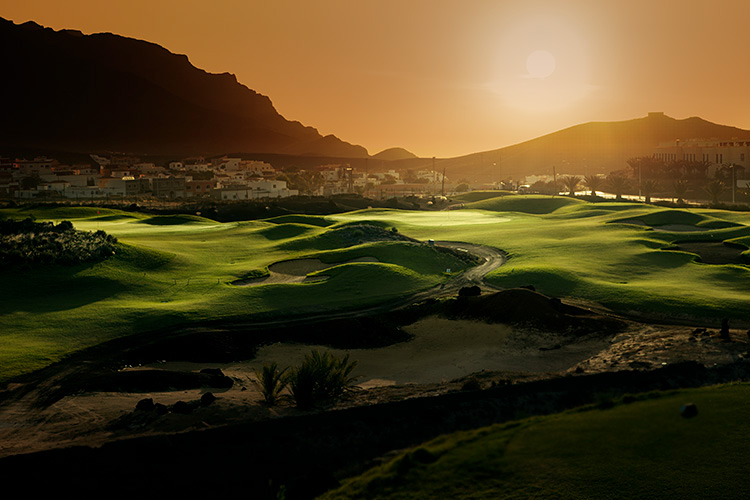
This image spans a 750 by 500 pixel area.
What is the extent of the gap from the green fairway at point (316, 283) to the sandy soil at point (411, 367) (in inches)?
175

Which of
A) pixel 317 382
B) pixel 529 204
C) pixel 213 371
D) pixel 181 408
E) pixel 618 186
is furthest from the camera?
pixel 618 186

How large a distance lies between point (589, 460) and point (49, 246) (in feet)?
117

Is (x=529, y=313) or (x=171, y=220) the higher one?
(x=171, y=220)

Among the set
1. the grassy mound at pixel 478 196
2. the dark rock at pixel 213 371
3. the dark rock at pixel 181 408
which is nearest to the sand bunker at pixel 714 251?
the dark rock at pixel 213 371

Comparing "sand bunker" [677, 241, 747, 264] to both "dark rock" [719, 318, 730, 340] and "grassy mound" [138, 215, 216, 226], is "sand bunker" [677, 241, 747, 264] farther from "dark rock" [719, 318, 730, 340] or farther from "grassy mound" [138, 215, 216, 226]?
"grassy mound" [138, 215, 216, 226]

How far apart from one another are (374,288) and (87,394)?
19695mm

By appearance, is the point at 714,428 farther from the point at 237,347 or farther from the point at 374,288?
the point at 374,288

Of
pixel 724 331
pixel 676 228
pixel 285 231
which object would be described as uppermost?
pixel 285 231

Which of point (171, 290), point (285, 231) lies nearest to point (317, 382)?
point (171, 290)

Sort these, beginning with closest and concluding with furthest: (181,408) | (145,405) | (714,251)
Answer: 1. (181,408)
2. (145,405)
3. (714,251)

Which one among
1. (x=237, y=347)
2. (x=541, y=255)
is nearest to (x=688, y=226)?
(x=541, y=255)

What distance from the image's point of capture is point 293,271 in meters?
44.3

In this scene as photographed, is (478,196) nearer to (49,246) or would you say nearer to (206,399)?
(49,246)

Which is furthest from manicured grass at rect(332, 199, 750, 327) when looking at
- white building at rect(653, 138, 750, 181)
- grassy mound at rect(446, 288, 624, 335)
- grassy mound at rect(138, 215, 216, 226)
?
white building at rect(653, 138, 750, 181)
